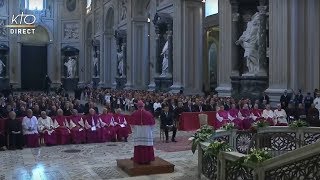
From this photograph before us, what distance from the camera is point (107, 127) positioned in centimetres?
1548

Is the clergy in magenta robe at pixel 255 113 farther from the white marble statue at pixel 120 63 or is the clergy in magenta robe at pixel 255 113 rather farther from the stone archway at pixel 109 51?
the stone archway at pixel 109 51

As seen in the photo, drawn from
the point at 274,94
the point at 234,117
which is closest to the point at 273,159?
the point at 234,117

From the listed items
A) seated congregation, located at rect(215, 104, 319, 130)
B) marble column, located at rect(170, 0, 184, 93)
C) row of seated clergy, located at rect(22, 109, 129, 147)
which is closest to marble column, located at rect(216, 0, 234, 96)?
marble column, located at rect(170, 0, 184, 93)

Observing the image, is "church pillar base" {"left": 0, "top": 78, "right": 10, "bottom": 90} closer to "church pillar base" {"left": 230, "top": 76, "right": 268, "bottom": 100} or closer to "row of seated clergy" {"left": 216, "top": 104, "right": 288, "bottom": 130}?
"church pillar base" {"left": 230, "top": 76, "right": 268, "bottom": 100}

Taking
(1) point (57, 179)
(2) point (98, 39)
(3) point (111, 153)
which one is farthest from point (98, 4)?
(1) point (57, 179)

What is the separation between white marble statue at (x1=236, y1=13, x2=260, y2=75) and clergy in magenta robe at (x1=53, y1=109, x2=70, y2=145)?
9596 millimetres

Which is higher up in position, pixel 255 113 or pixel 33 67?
pixel 33 67

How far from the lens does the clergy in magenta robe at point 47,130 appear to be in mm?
14516

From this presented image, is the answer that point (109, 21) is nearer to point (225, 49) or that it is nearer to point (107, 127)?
point (225, 49)

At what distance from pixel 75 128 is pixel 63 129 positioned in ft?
1.39

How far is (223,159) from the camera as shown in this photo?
309 inches

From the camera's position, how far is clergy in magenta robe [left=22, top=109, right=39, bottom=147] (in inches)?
559

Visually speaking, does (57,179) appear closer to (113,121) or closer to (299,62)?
(113,121)

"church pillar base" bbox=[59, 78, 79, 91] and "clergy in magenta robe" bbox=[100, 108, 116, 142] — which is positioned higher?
"church pillar base" bbox=[59, 78, 79, 91]
